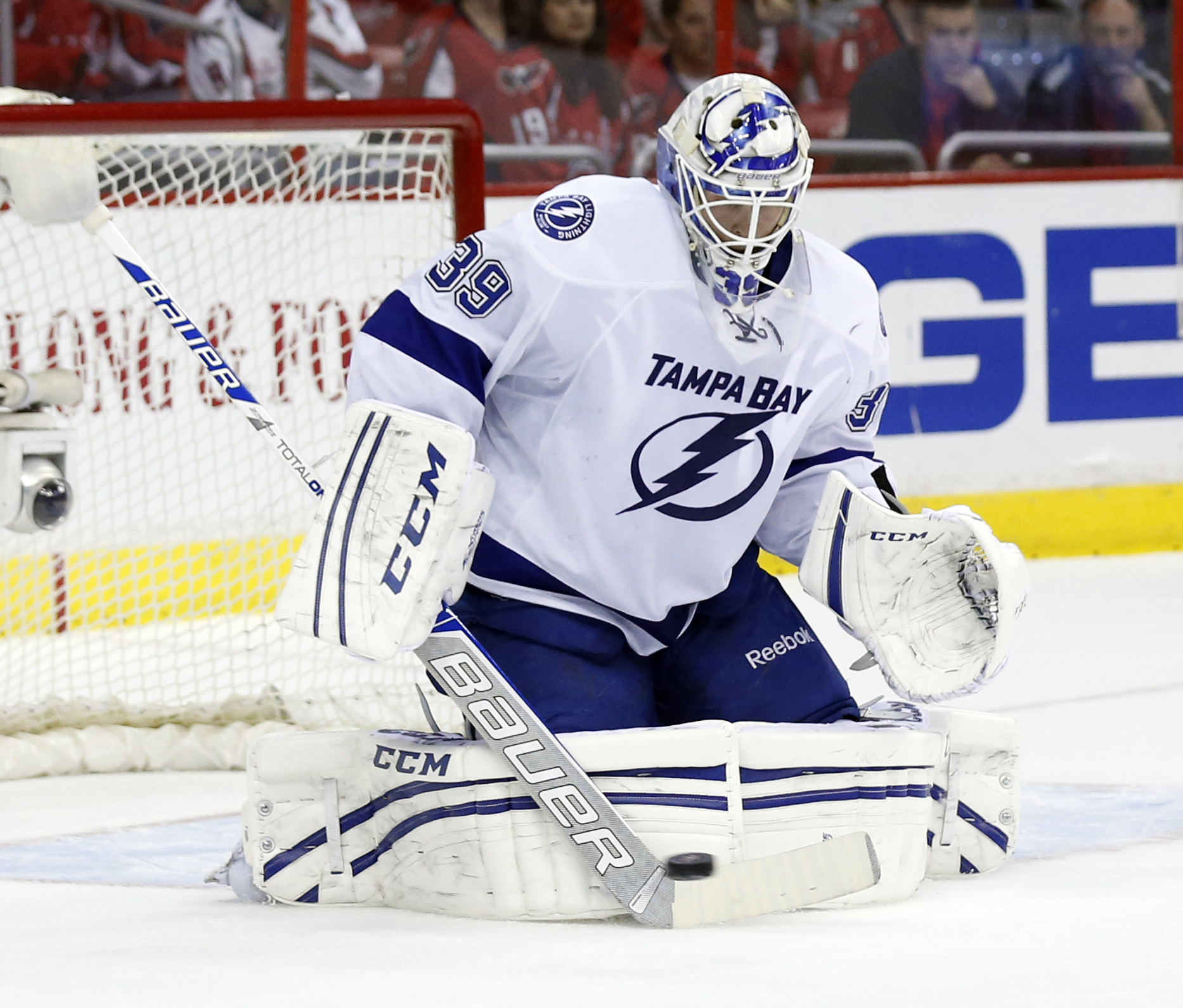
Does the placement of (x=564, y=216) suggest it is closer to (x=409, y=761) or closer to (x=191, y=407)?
(x=409, y=761)

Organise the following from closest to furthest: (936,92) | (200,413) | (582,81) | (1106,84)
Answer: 1. (200,413)
2. (582,81)
3. (936,92)
4. (1106,84)

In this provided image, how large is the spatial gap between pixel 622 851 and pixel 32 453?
3.96 feet

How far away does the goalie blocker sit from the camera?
1.97 metres

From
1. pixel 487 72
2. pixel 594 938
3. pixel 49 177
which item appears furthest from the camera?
pixel 487 72

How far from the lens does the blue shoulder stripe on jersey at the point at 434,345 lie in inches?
79.5

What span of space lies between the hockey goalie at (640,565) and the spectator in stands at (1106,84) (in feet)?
11.0

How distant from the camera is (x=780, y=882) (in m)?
1.94

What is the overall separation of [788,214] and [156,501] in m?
2.09

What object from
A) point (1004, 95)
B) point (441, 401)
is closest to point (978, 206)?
point (1004, 95)

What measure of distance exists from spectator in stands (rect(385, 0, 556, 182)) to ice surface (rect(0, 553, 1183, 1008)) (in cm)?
237

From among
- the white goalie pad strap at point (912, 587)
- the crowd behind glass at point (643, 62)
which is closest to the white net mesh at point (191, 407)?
the crowd behind glass at point (643, 62)

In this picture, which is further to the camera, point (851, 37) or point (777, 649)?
point (851, 37)

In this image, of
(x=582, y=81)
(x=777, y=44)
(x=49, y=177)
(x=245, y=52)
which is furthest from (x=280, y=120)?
(x=777, y=44)

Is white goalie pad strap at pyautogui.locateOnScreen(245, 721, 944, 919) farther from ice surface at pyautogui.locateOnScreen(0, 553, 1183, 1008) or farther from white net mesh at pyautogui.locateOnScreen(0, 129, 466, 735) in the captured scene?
white net mesh at pyautogui.locateOnScreen(0, 129, 466, 735)
